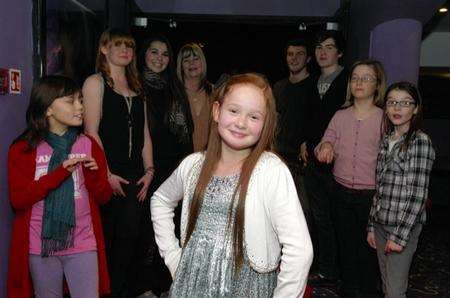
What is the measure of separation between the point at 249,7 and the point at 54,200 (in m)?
4.92

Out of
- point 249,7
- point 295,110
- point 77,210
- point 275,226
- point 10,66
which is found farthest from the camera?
point 249,7

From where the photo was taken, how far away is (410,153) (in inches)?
96.3

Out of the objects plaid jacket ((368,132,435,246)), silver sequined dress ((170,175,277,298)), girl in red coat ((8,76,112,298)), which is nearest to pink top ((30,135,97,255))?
girl in red coat ((8,76,112,298))

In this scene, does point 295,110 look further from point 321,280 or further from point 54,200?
point 54,200

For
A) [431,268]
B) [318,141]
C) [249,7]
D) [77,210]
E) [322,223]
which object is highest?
[249,7]

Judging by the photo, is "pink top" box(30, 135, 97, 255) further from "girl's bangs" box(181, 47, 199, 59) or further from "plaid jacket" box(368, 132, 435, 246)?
"plaid jacket" box(368, 132, 435, 246)

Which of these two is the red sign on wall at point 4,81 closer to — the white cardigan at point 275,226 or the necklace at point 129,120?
the necklace at point 129,120

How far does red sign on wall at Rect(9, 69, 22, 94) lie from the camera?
2.39 m

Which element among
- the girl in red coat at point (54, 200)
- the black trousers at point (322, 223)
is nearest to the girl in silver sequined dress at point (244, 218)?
the girl in red coat at point (54, 200)

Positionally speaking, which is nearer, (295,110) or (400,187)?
(400,187)

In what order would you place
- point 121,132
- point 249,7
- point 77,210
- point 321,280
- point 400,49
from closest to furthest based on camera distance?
1. point 77,210
2. point 121,132
3. point 321,280
4. point 400,49
5. point 249,7

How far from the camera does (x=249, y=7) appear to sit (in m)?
6.40

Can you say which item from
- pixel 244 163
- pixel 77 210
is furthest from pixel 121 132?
pixel 244 163

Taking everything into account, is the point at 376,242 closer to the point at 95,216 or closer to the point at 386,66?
the point at 95,216
